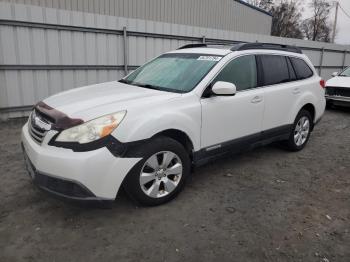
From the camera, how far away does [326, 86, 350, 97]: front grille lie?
29.9ft

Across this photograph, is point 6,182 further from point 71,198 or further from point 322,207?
point 322,207

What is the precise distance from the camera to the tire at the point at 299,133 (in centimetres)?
519

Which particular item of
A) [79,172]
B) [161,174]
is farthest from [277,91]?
[79,172]

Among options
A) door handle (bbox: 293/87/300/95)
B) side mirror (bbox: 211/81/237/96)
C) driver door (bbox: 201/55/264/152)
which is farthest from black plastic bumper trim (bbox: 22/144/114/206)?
door handle (bbox: 293/87/300/95)

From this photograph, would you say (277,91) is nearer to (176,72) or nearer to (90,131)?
(176,72)

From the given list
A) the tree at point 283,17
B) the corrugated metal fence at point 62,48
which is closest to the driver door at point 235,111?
the corrugated metal fence at point 62,48

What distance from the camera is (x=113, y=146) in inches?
112

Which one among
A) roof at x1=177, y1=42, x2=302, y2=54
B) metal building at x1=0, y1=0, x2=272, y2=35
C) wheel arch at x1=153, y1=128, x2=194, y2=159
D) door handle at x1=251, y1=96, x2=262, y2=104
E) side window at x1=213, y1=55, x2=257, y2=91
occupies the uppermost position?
metal building at x1=0, y1=0, x2=272, y2=35

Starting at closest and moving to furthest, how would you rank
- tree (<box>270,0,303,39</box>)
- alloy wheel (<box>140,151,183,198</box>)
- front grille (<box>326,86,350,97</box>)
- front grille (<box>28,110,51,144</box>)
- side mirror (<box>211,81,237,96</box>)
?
front grille (<box>28,110,51,144</box>), alloy wheel (<box>140,151,183,198</box>), side mirror (<box>211,81,237,96</box>), front grille (<box>326,86,350,97</box>), tree (<box>270,0,303,39</box>)

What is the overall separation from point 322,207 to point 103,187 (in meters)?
2.41

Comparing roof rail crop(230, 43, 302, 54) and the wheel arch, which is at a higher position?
roof rail crop(230, 43, 302, 54)

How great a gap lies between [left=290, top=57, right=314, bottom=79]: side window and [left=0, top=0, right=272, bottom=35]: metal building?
26.2 ft

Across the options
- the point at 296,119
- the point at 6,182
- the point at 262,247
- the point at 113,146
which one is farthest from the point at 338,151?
the point at 6,182

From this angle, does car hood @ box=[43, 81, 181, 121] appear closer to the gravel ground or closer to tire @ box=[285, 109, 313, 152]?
the gravel ground
